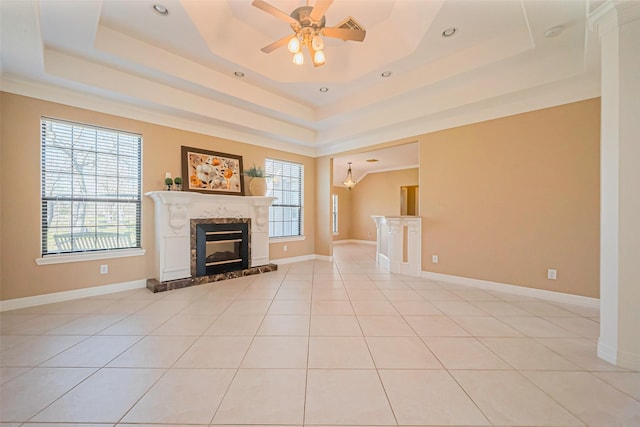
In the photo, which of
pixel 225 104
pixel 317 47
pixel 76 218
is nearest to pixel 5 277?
pixel 76 218

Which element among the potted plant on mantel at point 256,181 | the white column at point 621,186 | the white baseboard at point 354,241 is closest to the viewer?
the white column at point 621,186

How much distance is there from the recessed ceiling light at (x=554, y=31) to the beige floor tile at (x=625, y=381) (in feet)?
10.2

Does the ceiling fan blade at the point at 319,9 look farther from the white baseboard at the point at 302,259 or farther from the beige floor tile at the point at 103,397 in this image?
the white baseboard at the point at 302,259

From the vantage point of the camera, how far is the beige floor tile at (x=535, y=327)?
7.59 feet

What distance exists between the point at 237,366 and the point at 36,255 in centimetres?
315

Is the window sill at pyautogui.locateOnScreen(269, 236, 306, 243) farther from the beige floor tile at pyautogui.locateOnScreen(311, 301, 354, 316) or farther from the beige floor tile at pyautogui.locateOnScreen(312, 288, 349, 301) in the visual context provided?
the beige floor tile at pyautogui.locateOnScreen(311, 301, 354, 316)

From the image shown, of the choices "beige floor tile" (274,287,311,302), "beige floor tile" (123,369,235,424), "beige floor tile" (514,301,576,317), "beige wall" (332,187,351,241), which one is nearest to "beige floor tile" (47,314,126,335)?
"beige floor tile" (123,369,235,424)

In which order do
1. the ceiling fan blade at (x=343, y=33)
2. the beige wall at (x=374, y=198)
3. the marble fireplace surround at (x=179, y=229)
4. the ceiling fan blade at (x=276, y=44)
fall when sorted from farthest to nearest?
1. the beige wall at (x=374, y=198)
2. the marble fireplace surround at (x=179, y=229)
3. the ceiling fan blade at (x=276, y=44)
4. the ceiling fan blade at (x=343, y=33)

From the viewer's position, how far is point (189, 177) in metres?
4.26

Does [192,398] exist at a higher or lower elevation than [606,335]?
lower

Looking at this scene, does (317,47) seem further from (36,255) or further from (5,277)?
(5,277)

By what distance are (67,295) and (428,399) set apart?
4255 millimetres

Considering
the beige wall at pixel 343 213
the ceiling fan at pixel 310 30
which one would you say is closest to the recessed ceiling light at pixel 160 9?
the ceiling fan at pixel 310 30

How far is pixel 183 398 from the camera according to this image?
1.50m
